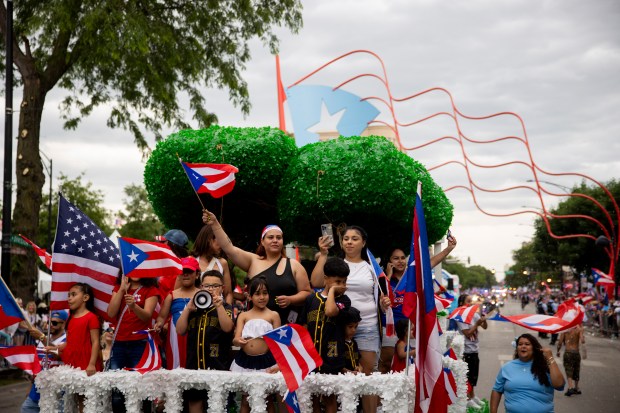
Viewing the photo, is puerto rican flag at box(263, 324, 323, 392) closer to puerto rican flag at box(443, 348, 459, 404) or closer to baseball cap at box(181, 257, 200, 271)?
baseball cap at box(181, 257, 200, 271)

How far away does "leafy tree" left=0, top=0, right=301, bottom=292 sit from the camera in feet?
51.2

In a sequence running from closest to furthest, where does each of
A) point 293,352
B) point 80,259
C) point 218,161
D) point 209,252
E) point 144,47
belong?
point 293,352
point 80,259
point 209,252
point 218,161
point 144,47

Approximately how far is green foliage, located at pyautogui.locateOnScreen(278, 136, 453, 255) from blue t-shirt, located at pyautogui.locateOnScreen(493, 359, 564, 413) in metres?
3.23

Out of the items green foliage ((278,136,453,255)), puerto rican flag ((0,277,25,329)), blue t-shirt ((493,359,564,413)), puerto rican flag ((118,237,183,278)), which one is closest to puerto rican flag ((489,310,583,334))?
blue t-shirt ((493,359,564,413))

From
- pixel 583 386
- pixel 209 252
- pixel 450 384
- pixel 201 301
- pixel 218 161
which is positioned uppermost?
pixel 218 161

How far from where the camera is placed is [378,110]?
17.9 m

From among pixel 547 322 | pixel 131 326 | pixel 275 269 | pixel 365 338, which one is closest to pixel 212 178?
pixel 275 269

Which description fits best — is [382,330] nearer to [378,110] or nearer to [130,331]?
[130,331]

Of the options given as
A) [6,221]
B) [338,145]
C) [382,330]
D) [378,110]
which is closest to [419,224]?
[382,330]

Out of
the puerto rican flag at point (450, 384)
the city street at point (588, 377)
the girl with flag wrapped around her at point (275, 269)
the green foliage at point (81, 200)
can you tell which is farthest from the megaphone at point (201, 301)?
the green foliage at point (81, 200)

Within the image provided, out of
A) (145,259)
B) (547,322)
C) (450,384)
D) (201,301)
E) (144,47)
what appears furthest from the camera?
(144,47)

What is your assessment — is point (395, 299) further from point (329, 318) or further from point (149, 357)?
point (149, 357)

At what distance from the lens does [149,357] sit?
6613mm

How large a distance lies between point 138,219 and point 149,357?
54.5 meters
